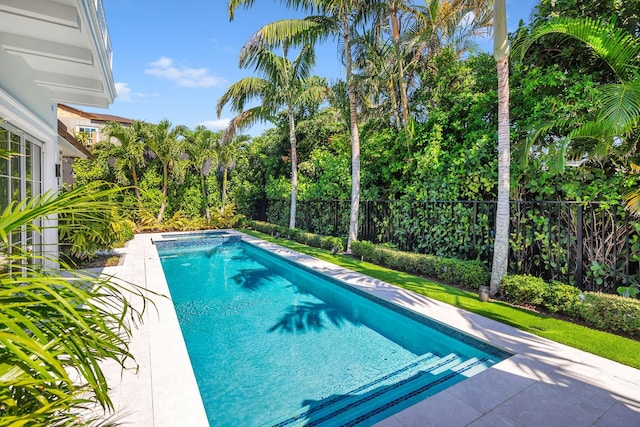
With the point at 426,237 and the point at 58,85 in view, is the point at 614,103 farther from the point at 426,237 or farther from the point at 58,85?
the point at 58,85

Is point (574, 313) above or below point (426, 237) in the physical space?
below

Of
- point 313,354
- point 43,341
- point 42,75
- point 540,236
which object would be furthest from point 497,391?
point 42,75

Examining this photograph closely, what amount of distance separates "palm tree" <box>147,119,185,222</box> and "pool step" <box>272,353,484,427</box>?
1797cm

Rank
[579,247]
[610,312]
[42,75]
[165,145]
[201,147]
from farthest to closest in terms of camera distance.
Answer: [201,147] → [165,145] → [579,247] → [42,75] → [610,312]

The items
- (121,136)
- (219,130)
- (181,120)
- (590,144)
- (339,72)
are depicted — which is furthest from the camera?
(219,130)

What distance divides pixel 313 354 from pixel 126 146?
57.4 ft

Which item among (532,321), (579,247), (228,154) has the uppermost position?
(228,154)

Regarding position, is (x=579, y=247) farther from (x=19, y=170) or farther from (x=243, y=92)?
(x=243, y=92)

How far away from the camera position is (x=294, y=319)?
22.7 ft

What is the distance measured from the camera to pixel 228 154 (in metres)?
20.4

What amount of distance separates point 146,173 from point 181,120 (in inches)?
152

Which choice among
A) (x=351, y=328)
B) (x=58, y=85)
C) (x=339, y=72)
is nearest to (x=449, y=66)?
(x=339, y=72)

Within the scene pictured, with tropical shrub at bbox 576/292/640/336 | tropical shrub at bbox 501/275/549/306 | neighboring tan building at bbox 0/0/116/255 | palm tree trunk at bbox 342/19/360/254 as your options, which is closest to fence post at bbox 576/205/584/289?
tropical shrub at bbox 501/275/549/306

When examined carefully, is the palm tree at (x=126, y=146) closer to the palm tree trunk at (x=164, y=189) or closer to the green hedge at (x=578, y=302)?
the palm tree trunk at (x=164, y=189)
